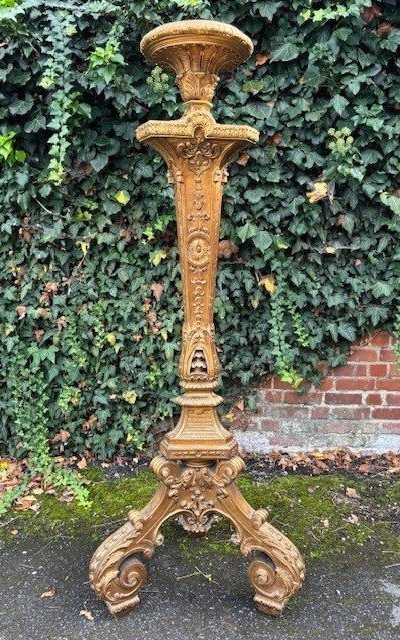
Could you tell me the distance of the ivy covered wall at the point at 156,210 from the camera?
2.48 meters

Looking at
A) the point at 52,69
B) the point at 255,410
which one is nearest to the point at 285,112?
the point at 52,69

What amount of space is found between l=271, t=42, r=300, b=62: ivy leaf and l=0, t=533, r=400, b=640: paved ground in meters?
2.39

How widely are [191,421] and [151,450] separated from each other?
1.21 m

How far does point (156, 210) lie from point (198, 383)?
1180mm

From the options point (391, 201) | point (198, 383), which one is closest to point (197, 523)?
point (198, 383)

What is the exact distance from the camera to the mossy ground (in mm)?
2246

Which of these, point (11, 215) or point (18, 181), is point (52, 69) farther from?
point (11, 215)

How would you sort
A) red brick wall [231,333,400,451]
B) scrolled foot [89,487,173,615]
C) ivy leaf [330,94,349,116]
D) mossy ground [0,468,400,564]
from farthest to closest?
red brick wall [231,333,400,451] → ivy leaf [330,94,349,116] → mossy ground [0,468,400,564] → scrolled foot [89,487,173,615]

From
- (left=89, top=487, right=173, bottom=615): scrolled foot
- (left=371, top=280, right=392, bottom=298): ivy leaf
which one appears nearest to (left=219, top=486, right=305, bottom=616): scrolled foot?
(left=89, top=487, right=173, bottom=615): scrolled foot

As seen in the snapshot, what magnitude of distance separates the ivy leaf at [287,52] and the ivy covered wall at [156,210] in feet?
0.04

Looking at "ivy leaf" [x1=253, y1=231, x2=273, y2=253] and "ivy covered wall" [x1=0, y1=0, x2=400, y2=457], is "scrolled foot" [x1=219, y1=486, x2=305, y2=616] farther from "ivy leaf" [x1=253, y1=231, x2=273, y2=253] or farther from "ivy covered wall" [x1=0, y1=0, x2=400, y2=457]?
"ivy leaf" [x1=253, y1=231, x2=273, y2=253]

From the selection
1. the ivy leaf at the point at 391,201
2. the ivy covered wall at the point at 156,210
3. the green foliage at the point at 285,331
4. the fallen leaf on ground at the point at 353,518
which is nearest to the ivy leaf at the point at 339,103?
the ivy covered wall at the point at 156,210

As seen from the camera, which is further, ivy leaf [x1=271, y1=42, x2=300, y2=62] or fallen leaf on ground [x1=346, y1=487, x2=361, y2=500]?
fallen leaf on ground [x1=346, y1=487, x2=361, y2=500]

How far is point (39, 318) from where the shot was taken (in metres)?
2.82
